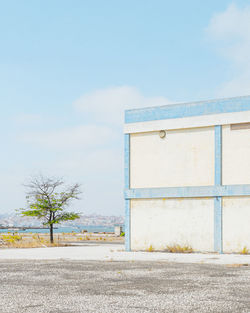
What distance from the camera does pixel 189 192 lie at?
91.0 feet

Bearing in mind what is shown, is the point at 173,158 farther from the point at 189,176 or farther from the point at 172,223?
the point at 172,223

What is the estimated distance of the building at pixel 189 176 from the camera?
26578 millimetres

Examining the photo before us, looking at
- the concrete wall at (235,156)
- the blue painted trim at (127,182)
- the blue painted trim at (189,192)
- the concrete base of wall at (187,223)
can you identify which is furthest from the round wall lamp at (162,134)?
the concrete base of wall at (187,223)

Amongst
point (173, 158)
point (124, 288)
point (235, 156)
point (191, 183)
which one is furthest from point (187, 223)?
point (124, 288)

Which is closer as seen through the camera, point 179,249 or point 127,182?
point 179,249

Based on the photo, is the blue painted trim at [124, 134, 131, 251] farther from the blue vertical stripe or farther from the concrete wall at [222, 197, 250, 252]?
the concrete wall at [222, 197, 250, 252]

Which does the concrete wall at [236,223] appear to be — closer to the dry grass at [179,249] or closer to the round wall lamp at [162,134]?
the dry grass at [179,249]

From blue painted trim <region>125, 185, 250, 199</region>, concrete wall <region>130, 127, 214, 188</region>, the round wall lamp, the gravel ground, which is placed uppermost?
the round wall lamp

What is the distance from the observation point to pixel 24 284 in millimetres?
14102

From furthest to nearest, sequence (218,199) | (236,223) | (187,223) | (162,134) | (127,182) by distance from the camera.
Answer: (127,182), (162,134), (187,223), (218,199), (236,223)

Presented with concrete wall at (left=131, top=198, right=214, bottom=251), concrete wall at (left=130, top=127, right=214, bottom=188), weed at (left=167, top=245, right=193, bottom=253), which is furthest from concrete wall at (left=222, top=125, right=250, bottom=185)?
weed at (left=167, top=245, right=193, bottom=253)

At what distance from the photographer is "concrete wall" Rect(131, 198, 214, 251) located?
27.3 metres

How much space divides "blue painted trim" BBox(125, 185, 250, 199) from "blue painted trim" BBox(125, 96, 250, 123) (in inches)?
161

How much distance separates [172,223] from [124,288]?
15.4 metres
